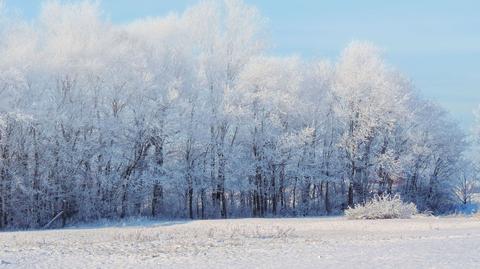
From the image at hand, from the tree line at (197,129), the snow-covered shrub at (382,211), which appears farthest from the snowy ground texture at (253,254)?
the tree line at (197,129)

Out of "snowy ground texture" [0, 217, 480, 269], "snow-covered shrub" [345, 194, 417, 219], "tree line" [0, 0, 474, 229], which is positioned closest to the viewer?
"snowy ground texture" [0, 217, 480, 269]

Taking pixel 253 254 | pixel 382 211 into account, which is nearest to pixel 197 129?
pixel 382 211

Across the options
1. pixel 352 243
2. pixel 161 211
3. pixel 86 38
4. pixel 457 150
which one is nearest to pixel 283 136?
pixel 161 211

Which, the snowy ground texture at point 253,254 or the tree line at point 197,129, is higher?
the tree line at point 197,129

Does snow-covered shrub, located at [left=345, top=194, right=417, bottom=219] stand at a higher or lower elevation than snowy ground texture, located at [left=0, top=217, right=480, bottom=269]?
higher

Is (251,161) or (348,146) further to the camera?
(348,146)

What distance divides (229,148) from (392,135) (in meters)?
13.2

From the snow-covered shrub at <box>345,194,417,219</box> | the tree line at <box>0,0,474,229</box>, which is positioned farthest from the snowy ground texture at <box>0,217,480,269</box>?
the tree line at <box>0,0,474,229</box>

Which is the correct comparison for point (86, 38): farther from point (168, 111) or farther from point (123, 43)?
point (168, 111)

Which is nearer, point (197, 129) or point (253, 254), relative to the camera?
point (253, 254)

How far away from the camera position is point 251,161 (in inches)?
1689

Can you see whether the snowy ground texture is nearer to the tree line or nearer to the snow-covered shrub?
the snow-covered shrub

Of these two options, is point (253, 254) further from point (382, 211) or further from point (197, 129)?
point (197, 129)

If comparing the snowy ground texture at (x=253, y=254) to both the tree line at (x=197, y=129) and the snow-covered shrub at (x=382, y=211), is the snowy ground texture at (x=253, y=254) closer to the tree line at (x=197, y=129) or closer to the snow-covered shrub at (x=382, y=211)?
the snow-covered shrub at (x=382, y=211)
